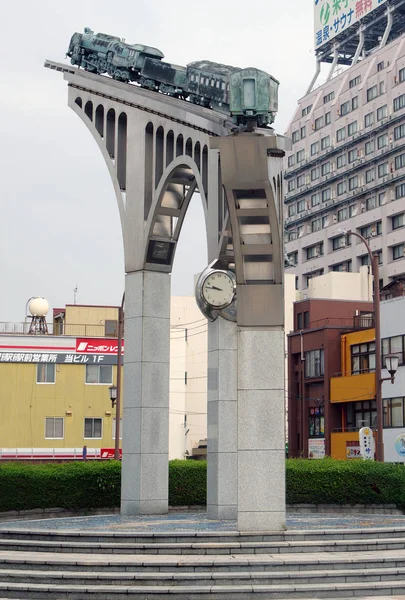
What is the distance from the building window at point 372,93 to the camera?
101 metres

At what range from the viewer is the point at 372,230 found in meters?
102

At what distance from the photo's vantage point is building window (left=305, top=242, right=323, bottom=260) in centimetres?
11188

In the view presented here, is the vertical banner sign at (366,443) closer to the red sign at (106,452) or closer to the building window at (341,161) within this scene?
the red sign at (106,452)

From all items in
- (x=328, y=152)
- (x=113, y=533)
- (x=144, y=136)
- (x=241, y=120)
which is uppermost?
(x=328, y=152)

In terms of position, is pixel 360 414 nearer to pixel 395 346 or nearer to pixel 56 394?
pixel 395 346

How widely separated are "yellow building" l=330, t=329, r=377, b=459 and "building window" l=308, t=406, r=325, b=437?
5.98ft

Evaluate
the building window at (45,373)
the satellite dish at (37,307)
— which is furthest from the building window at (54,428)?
the satellite dish at (37,307)

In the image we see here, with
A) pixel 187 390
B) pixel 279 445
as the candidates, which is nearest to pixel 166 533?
pixel 279 445

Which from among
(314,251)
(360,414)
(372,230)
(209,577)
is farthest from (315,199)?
(209,577)

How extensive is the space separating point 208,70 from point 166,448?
10271mm

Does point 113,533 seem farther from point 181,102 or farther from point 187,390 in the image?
point 187,390

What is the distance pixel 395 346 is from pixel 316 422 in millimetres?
11238

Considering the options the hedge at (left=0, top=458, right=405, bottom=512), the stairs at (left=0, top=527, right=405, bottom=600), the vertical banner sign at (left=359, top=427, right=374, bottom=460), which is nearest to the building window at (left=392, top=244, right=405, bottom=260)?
the vertical banner sign at (left=359, top=427, right=374, bottom=460)

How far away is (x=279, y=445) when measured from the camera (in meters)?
21.0
